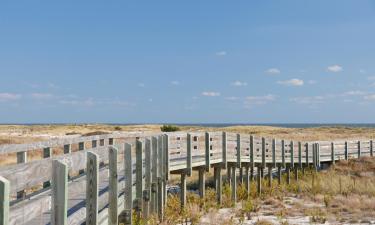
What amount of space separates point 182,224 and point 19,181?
9422 mm

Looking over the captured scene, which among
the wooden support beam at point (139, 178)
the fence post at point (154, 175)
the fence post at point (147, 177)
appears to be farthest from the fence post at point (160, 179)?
the wooden support beam at point (139, 178)

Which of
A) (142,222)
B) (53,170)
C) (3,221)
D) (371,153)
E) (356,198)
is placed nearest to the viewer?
(3,221)

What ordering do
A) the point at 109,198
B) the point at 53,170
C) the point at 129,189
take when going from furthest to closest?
1. the point at 129,189
2. the point at 109,198
3. the point at 53,170

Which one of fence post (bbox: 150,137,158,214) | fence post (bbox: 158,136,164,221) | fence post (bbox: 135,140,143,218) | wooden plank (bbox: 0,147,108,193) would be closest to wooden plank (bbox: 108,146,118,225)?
wooden plank (bbox: 0,147,108,193)

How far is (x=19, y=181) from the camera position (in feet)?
12.2

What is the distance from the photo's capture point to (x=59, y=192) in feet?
14.5

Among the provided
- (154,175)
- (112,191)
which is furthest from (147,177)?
(112,191)

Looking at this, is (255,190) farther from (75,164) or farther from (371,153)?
(75,164)

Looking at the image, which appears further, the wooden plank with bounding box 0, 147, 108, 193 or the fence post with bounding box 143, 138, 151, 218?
the fence post with bounding box 143, 138, 151, 218

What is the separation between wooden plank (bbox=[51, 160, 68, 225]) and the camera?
4.39 m

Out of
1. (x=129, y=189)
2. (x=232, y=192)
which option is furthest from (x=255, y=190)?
(x=129, y=189)

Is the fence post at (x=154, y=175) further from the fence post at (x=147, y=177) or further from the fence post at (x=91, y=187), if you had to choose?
the fence post at (x=91, y=187)

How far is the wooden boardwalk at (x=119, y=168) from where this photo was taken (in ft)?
13.4

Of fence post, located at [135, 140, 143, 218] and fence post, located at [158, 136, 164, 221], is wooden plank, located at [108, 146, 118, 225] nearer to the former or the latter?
fence post, located at [135, 140, 143, 218]
